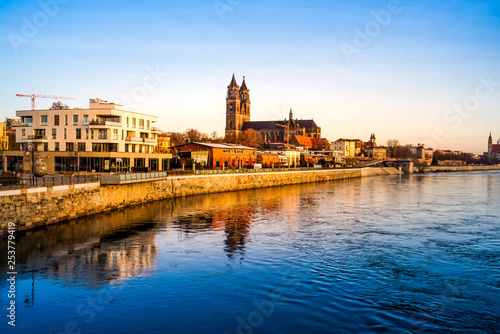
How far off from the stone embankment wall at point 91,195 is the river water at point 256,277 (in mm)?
1536

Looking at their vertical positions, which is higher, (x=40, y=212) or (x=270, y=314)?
(x=40, y=212)

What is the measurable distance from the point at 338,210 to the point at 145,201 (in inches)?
843

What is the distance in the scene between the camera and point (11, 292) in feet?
54.2

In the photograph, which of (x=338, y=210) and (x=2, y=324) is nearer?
(x=2, y=324)

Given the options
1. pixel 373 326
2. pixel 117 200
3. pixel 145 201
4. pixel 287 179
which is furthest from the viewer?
pixel 287 179

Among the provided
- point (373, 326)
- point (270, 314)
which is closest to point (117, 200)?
point (270, 314)

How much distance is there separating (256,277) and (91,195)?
22009 millimetres

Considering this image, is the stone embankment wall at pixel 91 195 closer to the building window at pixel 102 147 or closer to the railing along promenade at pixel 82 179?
the railing along promenade at pixel 82 179

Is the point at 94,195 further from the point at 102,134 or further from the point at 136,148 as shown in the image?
the point at 136,148

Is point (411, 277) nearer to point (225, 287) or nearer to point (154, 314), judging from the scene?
point (225, 287)

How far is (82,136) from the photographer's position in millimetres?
56000

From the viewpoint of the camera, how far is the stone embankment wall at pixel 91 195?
86.0 feet

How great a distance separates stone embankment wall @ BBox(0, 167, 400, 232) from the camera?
86.0 feet

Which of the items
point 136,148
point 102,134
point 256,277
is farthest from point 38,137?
point 256,277
